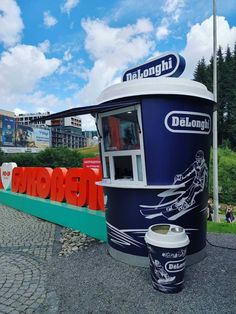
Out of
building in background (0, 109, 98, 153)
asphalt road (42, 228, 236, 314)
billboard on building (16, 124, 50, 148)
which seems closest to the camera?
asphalt road (42, 228, 236, 314)

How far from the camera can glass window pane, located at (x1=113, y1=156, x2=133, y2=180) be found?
532cm

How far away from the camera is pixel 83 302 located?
388 centimetres

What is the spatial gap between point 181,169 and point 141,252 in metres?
1.51

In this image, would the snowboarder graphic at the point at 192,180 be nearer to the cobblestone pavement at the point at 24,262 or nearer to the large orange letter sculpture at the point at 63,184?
the cobblestone pavement at the point at 24,262

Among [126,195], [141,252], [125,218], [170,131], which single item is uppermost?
[170,131]

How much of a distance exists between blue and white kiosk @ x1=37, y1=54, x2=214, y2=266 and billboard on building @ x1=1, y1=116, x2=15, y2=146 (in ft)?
248

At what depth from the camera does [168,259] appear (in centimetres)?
395

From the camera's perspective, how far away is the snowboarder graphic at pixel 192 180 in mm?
4891

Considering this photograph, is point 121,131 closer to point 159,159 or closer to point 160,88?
point 159,159

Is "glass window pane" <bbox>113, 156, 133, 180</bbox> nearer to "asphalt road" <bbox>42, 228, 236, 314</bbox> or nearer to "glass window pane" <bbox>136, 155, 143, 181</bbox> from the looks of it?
"glass window pane" <bbox>136, 155, 143, 181</bbox>

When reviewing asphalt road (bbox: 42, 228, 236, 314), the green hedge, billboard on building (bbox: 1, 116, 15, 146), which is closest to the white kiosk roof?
asphalt road (bbox: 42, 228, 236, 314)

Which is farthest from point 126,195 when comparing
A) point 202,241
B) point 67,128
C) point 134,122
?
point 67,128

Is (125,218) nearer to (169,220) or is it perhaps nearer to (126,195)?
(126,195)

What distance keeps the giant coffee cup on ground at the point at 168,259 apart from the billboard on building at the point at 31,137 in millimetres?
82215
